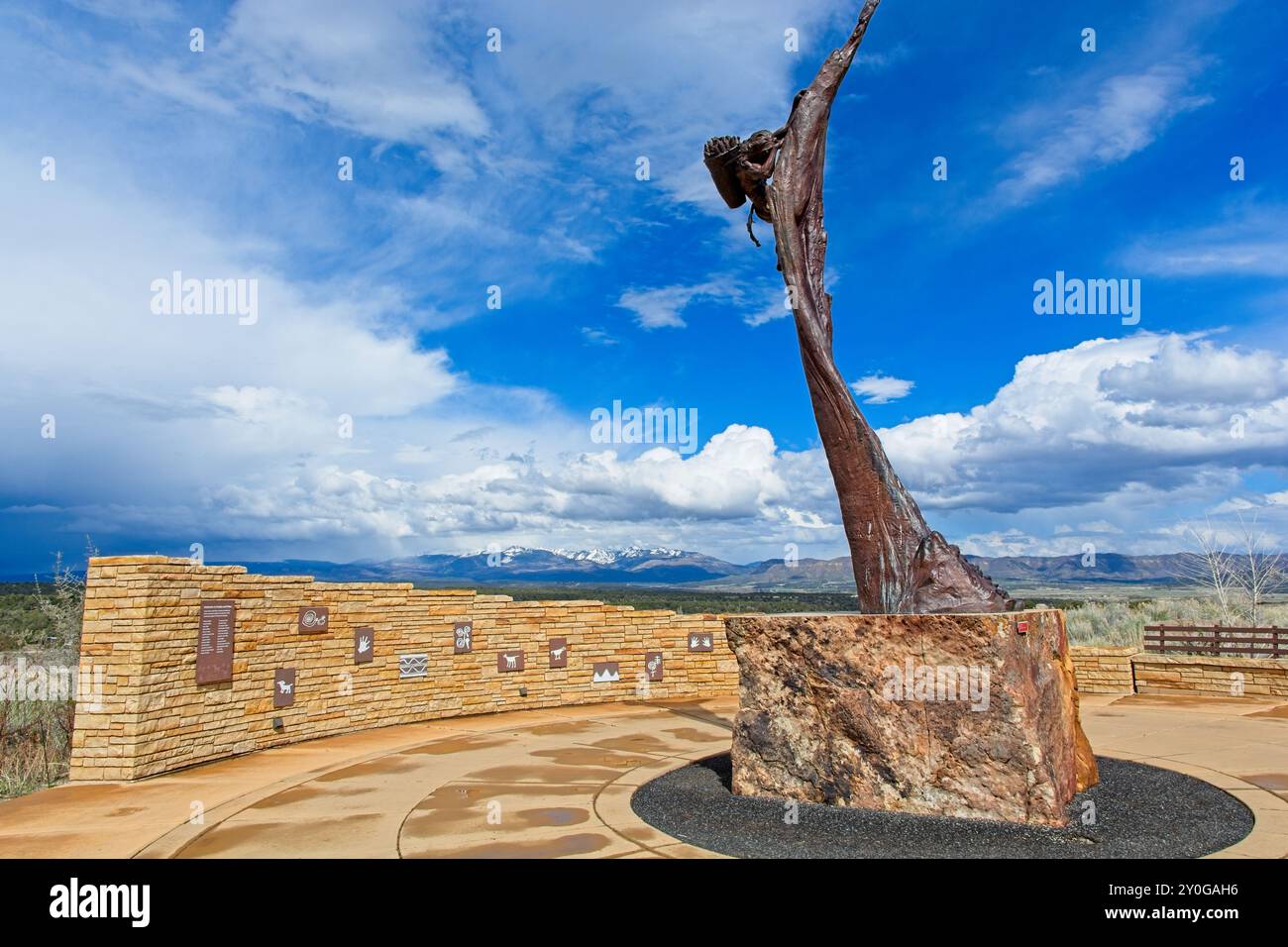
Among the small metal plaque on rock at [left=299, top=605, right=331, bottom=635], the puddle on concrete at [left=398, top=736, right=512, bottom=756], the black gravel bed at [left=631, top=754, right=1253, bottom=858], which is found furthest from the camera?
the small metal plaque on rock at [left=299, top=605, right=331, bottom=635]

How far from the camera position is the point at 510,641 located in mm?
12172

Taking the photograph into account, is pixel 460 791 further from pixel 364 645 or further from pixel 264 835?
pixel 364 645

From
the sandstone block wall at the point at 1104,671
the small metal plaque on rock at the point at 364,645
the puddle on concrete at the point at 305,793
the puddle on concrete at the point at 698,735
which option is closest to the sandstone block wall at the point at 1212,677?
the sandstone block wall at the point at 1104,671

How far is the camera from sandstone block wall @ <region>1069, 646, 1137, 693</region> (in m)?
13.5

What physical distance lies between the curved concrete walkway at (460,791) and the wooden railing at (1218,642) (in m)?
2.89

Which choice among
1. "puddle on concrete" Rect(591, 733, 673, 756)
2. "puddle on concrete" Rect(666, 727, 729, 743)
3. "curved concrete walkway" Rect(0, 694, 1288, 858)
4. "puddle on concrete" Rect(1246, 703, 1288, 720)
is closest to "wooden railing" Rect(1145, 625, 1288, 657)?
"puddle on concrete" Rect(1246, 703, 1288, 720)

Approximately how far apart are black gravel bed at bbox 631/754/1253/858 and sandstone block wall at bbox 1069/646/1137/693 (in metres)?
7.36

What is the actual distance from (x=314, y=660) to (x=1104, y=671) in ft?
38.7

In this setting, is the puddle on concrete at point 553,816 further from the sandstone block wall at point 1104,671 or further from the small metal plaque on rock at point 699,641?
the sandstone block wall at point 1104,671

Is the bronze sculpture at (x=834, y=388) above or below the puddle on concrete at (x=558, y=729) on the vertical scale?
above

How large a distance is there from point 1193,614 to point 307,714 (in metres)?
21.5

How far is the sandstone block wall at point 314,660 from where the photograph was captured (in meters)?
8.02

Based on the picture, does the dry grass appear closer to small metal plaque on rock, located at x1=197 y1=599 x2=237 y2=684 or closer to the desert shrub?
small metal plaque on rock, located at x1=197 y1=599 x2=237 y2=684
